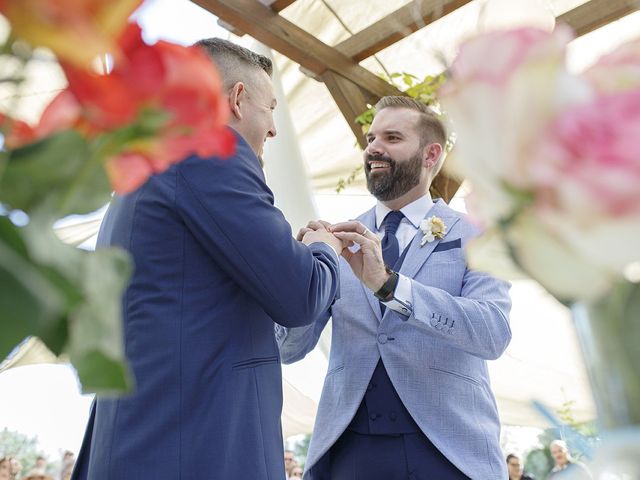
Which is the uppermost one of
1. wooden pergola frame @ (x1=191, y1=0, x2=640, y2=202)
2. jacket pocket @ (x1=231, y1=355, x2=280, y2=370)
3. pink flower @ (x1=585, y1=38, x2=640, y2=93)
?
wooden pergola frame @ (x1=191, y1=0, x2=640, y2=202)

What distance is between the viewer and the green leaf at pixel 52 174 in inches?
12.2

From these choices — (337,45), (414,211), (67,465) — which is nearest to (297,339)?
(414,211)

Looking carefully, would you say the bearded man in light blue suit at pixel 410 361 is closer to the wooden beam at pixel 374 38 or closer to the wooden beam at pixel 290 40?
the wooden beam at pixel 374 38

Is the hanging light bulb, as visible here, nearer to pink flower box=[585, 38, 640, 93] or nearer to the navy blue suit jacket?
pink flower box=[585, 38, 640, 93]

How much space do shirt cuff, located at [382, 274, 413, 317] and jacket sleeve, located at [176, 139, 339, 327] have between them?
41 centimetres

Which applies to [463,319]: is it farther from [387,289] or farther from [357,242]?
[357,242]

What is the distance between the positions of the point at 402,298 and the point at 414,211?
18.2 inches

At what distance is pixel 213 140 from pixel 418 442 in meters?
1.46

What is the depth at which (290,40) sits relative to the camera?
13.0 ft

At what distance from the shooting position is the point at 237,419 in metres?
1.24

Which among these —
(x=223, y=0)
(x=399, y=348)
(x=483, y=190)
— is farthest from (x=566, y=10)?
(x=483, y=190)

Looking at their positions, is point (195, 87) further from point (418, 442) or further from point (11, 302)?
point (418, 442)

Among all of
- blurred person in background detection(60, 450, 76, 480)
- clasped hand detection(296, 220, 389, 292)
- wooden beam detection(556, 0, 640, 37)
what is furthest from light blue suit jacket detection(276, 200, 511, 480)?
blurred person in background detection(60, 450, 76, 480)

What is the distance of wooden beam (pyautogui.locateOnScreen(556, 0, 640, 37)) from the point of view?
11.5 feet
